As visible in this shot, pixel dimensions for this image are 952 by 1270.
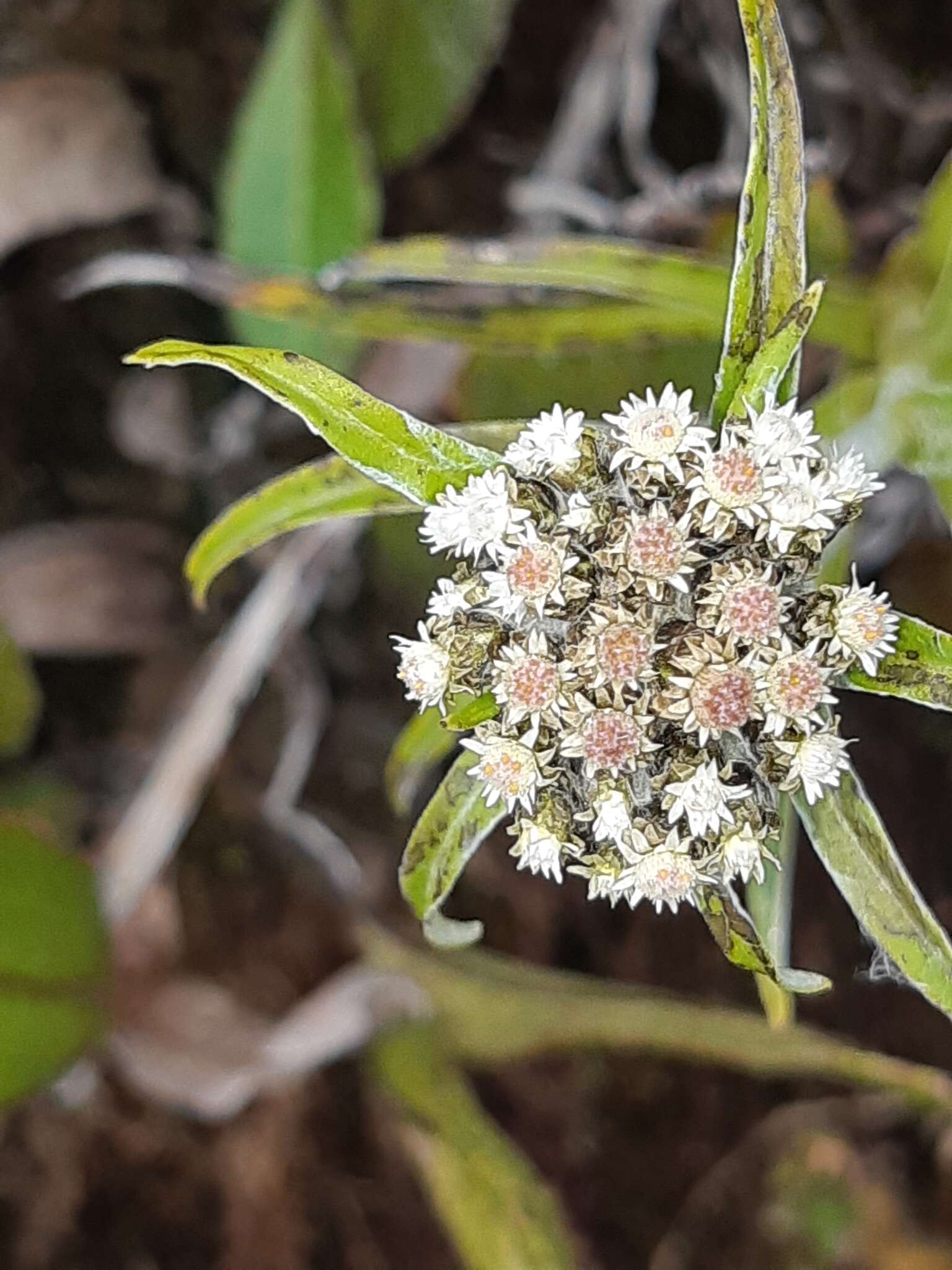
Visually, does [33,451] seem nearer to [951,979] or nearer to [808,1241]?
[951,979]

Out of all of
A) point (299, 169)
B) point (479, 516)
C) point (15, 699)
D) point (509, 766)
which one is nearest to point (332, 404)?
point (479, 516)

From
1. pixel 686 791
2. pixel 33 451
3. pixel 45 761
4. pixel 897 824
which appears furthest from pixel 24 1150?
pixel 686 791

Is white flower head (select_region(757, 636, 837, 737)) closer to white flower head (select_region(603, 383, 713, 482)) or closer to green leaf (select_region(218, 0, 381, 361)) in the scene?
white flower head (select_region(603, 383, 713, 482))

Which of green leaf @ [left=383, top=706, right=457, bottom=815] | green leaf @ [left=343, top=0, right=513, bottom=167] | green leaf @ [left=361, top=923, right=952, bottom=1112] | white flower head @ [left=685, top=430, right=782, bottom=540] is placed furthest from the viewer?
green leaf @ [left=343, top=0, right=513, bottom=167]

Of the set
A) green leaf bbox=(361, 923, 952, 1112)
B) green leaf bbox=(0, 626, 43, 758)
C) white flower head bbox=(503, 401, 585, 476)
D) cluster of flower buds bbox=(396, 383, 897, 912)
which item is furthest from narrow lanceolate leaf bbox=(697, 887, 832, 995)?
green leaf bbox=(0, 626, 43, 758)

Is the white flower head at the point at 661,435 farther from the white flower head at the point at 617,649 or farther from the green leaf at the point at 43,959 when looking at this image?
the green leaf at the point at 43,959

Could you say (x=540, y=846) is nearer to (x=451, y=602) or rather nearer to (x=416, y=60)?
(x=451, y=602)
